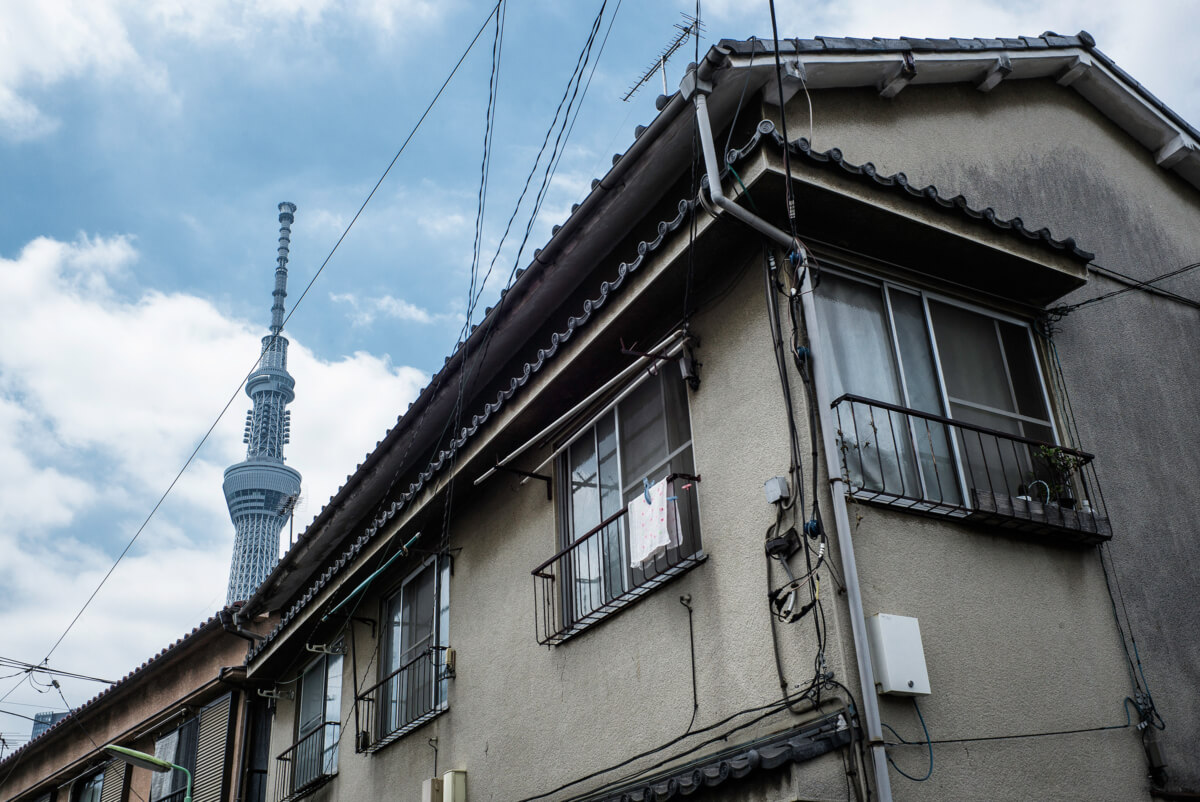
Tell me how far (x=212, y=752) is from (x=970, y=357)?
42.3 ft

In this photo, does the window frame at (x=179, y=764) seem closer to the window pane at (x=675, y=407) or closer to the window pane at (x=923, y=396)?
the window pane at (x=675, y=407)

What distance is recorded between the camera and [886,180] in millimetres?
7707

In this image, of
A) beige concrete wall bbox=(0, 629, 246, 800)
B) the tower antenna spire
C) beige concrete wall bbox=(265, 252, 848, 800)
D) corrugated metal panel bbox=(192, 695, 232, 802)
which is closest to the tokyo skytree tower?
the tower antenna spire

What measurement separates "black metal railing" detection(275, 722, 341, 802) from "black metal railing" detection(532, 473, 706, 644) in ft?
16.5

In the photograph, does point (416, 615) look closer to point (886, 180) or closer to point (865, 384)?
point (865, 384)

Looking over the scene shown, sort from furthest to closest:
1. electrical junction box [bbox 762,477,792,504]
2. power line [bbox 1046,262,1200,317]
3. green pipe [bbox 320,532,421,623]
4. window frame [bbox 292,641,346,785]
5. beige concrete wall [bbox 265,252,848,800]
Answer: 1. window frame [bbox 292,641,346,785]
2. green pipe [bbox 320,532,421,623]
3. power line [bbox 1046,262,1200,317]
4. beige concrete wall [bbox 265,252,848,800]
5. electrical junction box [bbox 762,477,792,504]

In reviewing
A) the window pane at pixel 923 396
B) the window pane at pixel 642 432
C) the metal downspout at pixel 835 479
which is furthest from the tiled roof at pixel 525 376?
the window pane at pixel 923 396

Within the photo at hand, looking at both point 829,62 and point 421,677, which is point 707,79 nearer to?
point 829,62

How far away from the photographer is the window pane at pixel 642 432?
8.99 m

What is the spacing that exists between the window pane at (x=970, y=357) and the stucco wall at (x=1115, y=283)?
77 centimetres

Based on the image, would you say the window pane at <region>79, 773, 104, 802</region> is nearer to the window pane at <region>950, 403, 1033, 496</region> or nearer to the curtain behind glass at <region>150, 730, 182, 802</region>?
the curtain behind glass at <region>150, 730, 182, 802</region>

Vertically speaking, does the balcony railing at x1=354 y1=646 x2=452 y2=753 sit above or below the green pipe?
below

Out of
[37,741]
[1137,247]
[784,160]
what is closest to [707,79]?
[784,160]

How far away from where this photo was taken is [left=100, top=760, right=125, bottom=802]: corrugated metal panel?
61.7ft
